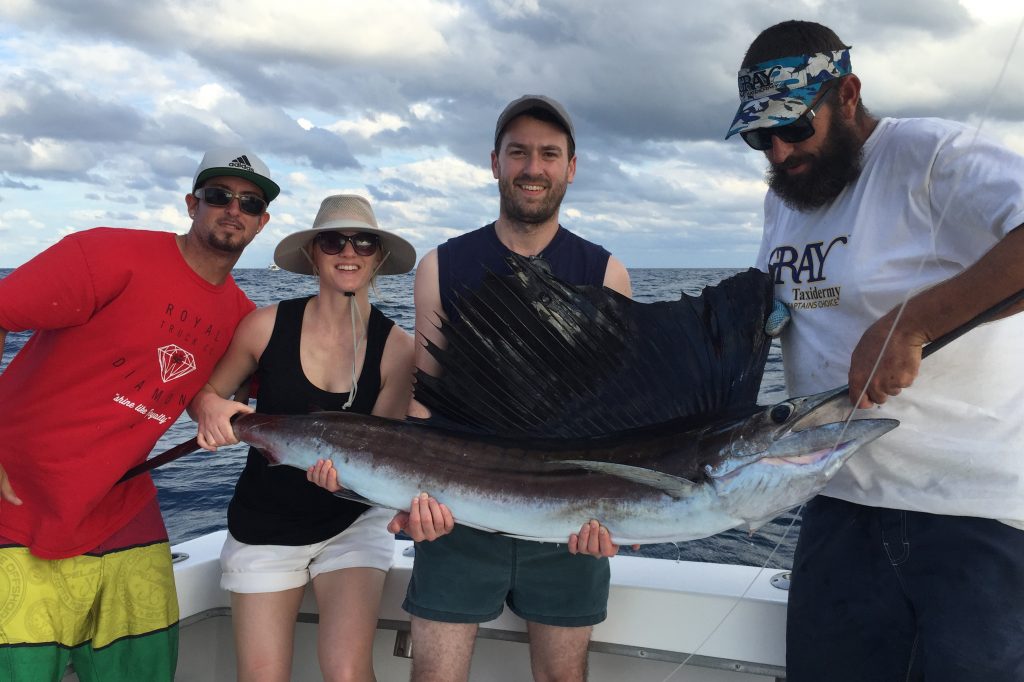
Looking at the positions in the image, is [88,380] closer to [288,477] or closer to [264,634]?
[288,477]

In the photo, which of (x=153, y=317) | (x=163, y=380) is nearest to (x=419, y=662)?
(x=163, y=380)

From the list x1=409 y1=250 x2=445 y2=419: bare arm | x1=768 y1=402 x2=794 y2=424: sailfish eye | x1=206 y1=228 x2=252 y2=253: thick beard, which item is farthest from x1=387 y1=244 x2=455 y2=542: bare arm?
x1=768 y1=402 x2=794 y2=424: sailfish eye

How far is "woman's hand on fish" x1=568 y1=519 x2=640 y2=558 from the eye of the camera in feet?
6.07

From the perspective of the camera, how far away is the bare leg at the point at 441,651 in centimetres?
213

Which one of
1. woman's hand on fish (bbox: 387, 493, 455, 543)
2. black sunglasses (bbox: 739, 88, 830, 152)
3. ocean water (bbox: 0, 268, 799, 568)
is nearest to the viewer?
black sunglasses (bbox: 739, 88, 830, 152)

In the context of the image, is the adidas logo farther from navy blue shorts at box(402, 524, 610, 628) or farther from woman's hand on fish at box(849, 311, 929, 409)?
woman's hand on fish at box(849, 311, 929, 409)

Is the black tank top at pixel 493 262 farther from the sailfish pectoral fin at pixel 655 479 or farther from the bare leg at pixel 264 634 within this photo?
the bare leg at pixel 264 634

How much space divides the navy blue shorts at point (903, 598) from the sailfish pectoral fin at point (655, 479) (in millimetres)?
457

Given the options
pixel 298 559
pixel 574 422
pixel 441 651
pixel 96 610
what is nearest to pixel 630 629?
pixel 441 651

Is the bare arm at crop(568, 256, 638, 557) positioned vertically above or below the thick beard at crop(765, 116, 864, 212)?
below

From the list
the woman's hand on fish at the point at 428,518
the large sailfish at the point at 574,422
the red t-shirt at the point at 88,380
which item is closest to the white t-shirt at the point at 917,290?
the large sailfish at the point at 574,422

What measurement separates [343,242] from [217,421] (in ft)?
2.19

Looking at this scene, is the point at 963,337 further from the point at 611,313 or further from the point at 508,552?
the point at 508,552

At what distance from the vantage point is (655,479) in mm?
1726
